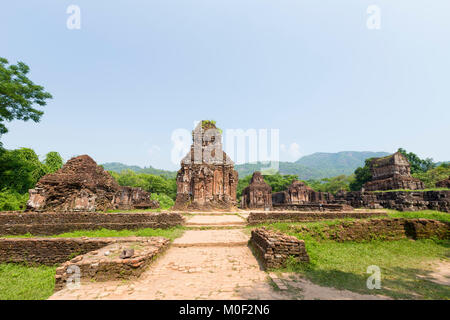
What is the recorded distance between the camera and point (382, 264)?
5645mm

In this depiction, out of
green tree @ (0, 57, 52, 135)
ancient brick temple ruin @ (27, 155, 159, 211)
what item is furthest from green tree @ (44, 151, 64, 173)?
ancient brick temple ruin @ (27, 155, 159, 211)

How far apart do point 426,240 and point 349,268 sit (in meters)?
6.13

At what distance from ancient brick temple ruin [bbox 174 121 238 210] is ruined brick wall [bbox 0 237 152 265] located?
13.6 m

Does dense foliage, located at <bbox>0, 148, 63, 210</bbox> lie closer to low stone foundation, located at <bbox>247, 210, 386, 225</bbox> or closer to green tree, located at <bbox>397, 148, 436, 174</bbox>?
low stone foundation, located at <bbox>247, 210, 386, 225</bbox>

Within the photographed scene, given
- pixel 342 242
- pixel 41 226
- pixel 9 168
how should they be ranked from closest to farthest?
pixel 342 242 < pixel 41 226 < pixel 9 168

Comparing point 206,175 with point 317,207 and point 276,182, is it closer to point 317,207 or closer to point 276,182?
point 317,207

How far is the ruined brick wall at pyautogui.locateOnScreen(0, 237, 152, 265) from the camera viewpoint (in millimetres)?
6938

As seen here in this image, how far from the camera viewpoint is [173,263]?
18.1ft

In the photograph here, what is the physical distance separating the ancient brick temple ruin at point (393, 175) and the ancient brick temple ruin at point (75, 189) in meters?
31.3

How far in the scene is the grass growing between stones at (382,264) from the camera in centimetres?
398

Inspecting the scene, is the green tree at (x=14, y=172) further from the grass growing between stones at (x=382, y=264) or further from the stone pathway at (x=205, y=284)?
the grass growing between stones at (x=382, y=264)

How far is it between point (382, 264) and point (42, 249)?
39.1 feet

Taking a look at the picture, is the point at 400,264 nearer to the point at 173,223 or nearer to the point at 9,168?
the point at 173,223
